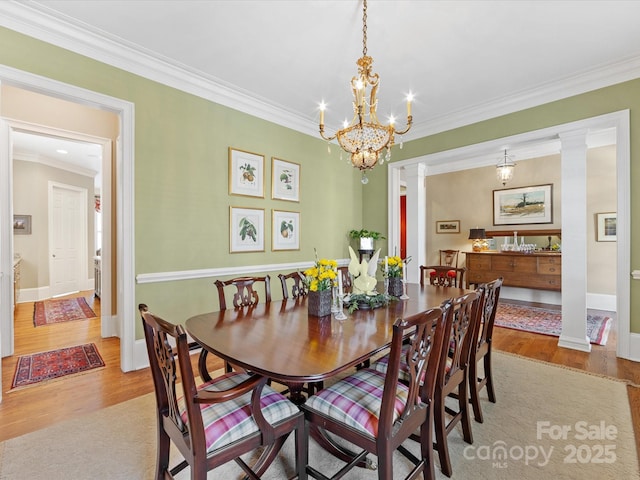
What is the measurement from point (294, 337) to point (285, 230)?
8.66 feet

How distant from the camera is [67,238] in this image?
7004 mm

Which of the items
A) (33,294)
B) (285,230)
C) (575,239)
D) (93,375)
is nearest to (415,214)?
(575,239)

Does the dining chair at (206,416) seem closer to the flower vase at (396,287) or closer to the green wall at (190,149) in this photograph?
the flower vase at (396,287)

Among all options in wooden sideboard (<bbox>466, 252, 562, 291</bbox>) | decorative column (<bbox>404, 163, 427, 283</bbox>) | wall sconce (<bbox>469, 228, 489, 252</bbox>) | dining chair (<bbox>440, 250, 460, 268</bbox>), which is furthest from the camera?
dining chair (<bbox>440, 250, 460, 268</bbox>)

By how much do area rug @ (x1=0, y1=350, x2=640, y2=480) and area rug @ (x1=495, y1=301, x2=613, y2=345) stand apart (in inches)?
69.4

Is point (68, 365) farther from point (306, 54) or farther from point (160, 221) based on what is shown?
point (306, 54)

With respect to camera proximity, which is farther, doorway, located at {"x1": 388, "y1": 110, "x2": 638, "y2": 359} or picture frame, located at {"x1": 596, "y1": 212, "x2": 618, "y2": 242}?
picture frame, located at {"x1": 596, "y1": 212, "x2": 618, "y2": 242}

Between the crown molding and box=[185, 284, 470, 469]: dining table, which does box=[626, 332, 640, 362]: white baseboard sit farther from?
the crown molding

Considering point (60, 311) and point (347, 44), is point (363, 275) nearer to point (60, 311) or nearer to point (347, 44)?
point (347, 44)

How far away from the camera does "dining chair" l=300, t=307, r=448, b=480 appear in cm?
120

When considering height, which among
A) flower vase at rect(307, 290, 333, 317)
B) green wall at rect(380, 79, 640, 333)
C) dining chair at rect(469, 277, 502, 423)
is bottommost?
dining chair at rect(469, 277, 502, 423)

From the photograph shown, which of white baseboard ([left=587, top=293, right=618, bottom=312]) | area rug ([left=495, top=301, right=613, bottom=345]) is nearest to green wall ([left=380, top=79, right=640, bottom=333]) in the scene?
area rug ([left=495, top=301, right=613, bottom=345])

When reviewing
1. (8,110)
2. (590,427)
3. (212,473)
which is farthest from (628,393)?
(8,110)

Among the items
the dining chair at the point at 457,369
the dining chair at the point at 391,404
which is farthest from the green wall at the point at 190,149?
the dining chair at the point at 457,369
